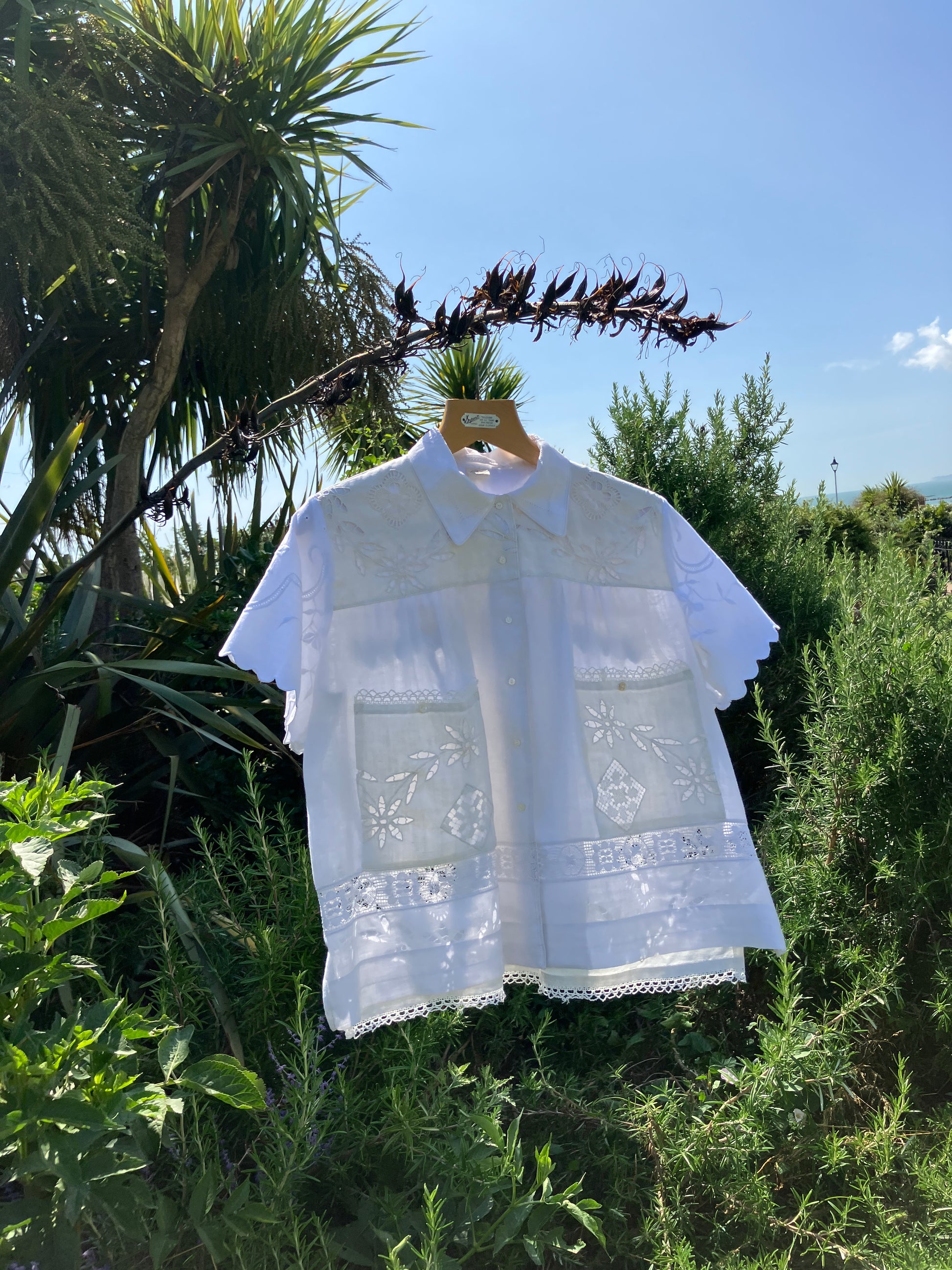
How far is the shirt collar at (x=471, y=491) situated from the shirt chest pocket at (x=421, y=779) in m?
0.34

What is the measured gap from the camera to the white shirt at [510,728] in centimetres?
147

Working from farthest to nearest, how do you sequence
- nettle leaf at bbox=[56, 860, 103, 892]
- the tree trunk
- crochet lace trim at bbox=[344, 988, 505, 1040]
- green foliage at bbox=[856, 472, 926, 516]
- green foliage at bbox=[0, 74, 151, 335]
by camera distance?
green foliage at bbox=[856, 472, 926, 516] < the tree trunk < green foliage at bbox=[0, 74, 151, 335] < crochet lace trim at bbox=[344, 988, 505, 1040] < nettle leaf at bbox=[56, 860, 103, 892]

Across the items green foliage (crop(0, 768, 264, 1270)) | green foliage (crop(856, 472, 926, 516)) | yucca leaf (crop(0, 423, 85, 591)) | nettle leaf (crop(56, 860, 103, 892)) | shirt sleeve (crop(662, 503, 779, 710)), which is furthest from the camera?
green foliage (crop(856, 472, 926, 516))

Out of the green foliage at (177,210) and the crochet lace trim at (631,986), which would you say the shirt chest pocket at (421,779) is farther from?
the green foliage at (177,210)

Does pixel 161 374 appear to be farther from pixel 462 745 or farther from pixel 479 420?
pixel 462 745

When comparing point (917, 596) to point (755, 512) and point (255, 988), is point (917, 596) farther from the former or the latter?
point (255, 988)

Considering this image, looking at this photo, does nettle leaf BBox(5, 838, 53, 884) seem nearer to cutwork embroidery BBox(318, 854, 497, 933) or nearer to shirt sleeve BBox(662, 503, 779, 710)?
cutwork embroidery BBox(318, 854, 497, 933)

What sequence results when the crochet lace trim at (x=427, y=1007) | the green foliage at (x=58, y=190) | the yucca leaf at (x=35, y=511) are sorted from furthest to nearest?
the green foliage at (x=58, y=190) < the yucca leaf at (x=35, y=511) < the crochet lace trim at (x=427, y=1007)

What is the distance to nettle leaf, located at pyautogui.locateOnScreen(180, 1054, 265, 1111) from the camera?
105 centimetres

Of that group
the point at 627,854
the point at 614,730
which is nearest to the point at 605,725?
the point at 614,730

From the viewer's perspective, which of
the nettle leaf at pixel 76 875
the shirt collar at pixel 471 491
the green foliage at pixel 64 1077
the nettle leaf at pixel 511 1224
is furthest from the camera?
the shirt collar at pixel 471 491

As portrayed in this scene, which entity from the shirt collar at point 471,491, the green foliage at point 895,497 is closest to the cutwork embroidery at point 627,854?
the shirt collar at point 471,491

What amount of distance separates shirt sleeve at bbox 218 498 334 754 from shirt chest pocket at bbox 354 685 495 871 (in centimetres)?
12

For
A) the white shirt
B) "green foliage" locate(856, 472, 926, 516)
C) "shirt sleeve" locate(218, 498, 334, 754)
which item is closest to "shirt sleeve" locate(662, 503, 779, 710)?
the white shirt
